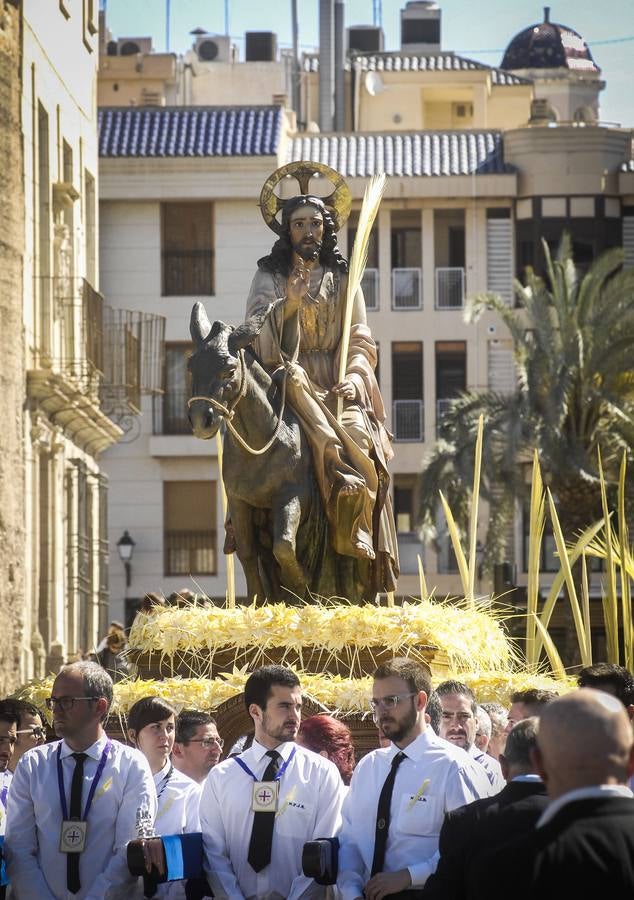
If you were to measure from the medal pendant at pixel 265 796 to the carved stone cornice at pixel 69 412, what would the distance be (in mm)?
21358

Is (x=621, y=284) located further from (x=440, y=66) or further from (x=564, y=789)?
(x=564, y=789)

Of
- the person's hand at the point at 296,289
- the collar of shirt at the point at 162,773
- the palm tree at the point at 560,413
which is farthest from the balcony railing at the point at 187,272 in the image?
the collar of shirt at the point at 162,773

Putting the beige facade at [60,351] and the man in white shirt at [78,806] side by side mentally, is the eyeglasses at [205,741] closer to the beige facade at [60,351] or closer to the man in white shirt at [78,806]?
the man in white shirt at [78,806]

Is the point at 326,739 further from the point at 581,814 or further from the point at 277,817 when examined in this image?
the point at 581,814

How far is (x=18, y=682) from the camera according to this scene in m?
28.5

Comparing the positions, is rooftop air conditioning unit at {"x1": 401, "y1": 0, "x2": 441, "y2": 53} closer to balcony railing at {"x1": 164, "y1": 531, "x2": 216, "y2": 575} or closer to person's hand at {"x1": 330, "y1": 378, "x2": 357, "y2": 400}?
balcony railing at {"x1": 164, "y1": 531, "x2": 216, "y2": 575}

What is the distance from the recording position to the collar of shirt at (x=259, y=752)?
8.70 metres

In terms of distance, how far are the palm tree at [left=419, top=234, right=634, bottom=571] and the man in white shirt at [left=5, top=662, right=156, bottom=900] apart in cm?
3108

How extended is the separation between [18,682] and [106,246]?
23.2 metres

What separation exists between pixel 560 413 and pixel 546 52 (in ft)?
134

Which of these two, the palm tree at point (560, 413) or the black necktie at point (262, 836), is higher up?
the palm tree at point (560, 413)

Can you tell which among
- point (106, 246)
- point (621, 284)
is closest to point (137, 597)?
point (106, 246)

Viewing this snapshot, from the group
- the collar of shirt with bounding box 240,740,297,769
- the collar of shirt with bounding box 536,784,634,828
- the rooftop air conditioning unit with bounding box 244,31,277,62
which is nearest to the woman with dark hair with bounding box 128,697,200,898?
the collar of shirt with bounding box 240,740,297,769

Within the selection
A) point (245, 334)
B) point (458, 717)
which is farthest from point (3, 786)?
point (245, 334)
